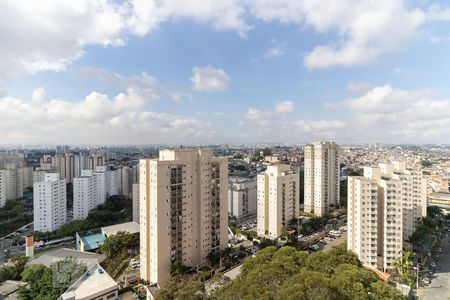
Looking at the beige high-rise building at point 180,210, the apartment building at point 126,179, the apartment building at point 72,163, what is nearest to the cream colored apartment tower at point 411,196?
the beige high-rise building at point 180,210

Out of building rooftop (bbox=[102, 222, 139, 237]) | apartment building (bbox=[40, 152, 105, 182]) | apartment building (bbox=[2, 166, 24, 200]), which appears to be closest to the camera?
building rooftop (bbox=[102, 222, 139, 237])

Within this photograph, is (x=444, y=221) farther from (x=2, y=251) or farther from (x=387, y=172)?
(x=2, y=251)

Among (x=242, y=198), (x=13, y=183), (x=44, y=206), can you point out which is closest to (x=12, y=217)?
(x=13, y=183)

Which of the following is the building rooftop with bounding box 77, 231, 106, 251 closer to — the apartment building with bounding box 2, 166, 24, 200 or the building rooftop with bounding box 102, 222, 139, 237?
the building rooftop with bounding box 102, 222, 139, 237

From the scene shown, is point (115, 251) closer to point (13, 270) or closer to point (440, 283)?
point (13, 270)

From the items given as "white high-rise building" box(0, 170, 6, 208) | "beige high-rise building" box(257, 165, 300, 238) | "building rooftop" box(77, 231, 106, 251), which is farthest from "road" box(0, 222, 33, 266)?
"beige high-rise building" box(257, 165, 300, 238)
